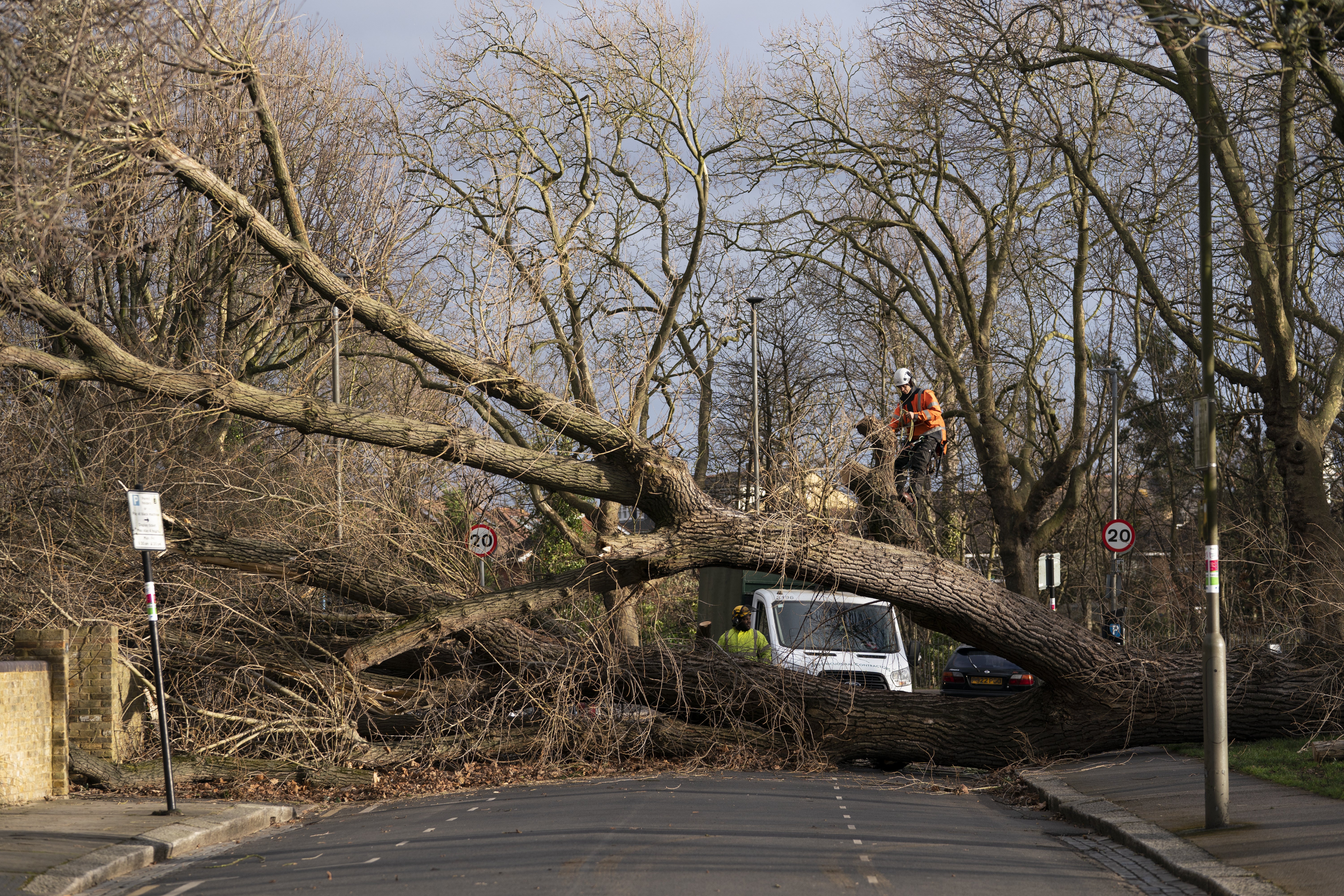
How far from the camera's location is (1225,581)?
2155 cm

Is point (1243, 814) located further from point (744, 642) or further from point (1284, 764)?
point (744, 642)

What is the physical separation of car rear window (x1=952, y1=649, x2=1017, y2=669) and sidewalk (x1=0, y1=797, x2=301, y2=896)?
12279 mm

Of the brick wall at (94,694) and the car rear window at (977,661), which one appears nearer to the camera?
the brick wall at (94,694)

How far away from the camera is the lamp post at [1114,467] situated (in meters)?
26.0

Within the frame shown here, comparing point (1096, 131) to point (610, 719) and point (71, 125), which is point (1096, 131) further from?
point (71, 125)

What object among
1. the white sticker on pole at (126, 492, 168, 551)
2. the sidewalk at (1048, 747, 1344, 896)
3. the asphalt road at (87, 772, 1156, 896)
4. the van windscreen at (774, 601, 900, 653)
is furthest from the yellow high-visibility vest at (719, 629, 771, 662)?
the white sticker on pole at (126, 492, 168, 551)

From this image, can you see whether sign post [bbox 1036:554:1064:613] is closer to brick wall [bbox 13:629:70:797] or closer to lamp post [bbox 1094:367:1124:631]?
lamp post [bbox 1094:367:1124:631]

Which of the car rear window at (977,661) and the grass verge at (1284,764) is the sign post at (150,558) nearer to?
the grass verge at (1284,764)

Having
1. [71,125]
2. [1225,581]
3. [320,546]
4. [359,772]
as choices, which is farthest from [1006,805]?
[1225,581]

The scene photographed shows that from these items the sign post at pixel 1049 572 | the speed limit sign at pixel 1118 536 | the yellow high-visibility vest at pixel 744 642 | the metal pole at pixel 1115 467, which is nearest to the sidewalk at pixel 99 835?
the yellow high-visibility vest at pixel 744 642

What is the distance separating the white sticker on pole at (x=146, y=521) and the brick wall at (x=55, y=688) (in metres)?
1.62

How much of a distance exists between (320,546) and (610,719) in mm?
3528

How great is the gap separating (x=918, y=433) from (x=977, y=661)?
6.27 m

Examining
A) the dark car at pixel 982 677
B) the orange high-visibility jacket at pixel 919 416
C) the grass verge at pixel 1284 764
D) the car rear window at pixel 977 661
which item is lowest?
the dark car at pixel 982 677
